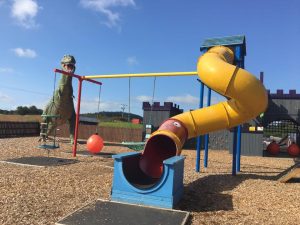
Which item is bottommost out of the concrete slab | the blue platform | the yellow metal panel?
the concrete slab

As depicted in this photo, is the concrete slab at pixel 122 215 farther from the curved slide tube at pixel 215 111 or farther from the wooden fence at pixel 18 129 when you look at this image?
the wooden fence at pixel 18 129

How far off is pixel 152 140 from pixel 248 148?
45.7 feet

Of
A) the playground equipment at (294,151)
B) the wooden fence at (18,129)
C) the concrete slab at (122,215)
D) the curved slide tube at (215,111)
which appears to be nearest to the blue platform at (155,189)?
the concrete slab at (122,215)

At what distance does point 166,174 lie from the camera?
588cm

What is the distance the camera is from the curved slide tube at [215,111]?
7133 mm

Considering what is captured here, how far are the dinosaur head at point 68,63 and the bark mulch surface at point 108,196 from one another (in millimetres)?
9181

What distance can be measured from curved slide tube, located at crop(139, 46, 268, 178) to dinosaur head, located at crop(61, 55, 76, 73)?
1074 cm

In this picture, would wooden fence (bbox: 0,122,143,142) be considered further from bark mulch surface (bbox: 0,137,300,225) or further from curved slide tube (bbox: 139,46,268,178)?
curved slide tube (bbox: 139,46,268,178)

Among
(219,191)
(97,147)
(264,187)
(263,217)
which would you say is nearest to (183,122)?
(219,191)

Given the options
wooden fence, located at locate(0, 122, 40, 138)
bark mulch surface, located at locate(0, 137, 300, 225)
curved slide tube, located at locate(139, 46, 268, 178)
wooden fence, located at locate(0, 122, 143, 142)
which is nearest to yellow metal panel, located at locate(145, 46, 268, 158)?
curved slide tube, located at locate(139, 46, 268, 178)

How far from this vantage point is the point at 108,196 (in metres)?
6.73

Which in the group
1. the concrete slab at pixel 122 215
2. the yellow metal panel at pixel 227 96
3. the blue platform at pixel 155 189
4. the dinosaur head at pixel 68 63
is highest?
the dinosaur head at pixel 68 63

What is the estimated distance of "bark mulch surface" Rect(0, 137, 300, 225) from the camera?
5441 millimetres

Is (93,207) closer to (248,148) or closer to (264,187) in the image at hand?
(264,187)
